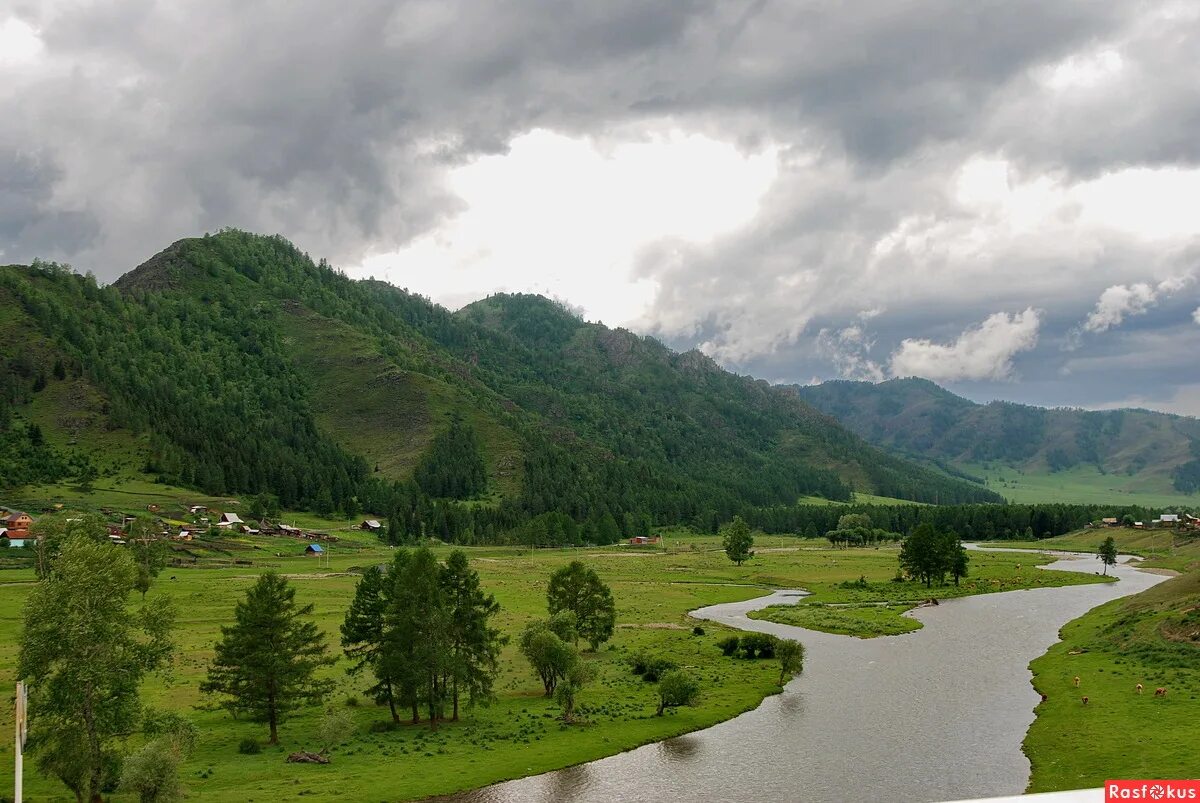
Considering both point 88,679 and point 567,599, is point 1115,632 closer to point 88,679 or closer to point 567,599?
point 567,599

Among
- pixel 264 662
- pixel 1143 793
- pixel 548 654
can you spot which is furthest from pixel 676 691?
pixel 1143 793

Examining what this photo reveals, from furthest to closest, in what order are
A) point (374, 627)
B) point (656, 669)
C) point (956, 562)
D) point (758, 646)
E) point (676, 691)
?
point (956, 562) < point (758, 646) < point (656, 669) < point (374, 627) < point (676, 691)

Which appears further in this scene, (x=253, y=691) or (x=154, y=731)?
(x=253, y=691)

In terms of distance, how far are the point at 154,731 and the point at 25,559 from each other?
171m

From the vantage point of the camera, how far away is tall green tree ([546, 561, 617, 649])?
10600 centimetres

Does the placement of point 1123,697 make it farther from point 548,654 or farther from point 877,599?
point 877,599

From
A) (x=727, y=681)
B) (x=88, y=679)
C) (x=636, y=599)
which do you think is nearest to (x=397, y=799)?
(x=88, y=679)

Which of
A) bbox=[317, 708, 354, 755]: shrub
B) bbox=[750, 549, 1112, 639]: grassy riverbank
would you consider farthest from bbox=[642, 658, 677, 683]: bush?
bbox=[750, 549, 1112, 639]: grassy riverbank

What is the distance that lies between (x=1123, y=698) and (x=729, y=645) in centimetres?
4471

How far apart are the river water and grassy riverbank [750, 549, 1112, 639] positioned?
1640 centimetres

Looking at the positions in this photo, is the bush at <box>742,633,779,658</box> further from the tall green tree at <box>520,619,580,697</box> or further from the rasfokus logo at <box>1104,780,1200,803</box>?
the rasfokus logo at <box>1104,780,1200,803</box>

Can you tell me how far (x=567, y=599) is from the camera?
106312mm

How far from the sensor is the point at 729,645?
348 feet

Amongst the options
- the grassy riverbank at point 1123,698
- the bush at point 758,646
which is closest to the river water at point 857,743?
the grassy riverbank at point 1123,698
